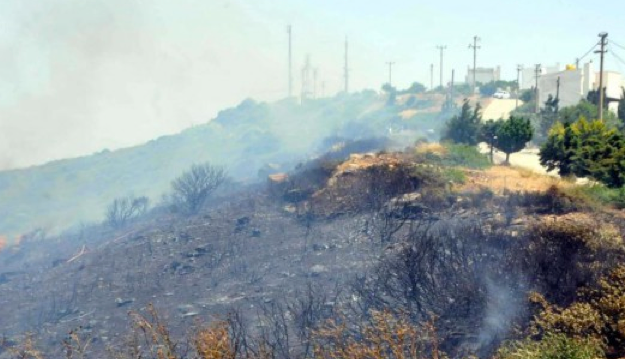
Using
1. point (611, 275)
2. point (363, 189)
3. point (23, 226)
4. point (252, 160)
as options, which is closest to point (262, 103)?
point (252, 160)

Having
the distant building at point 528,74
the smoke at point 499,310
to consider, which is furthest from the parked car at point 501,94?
the smoke at point 499,310

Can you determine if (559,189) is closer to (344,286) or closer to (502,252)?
(502,252)

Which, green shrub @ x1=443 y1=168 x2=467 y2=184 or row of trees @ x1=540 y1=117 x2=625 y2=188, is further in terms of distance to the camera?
green shrub @ x1=443 y1=168 x2=467 y2=184

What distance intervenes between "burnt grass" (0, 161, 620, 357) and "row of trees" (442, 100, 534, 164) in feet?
27.4

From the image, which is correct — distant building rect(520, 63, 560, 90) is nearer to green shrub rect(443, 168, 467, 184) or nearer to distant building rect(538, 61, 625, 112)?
distant building rect(538, 61, 625, 112)

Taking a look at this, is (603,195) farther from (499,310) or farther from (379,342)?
(379,342)

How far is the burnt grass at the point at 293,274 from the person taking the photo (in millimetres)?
12570

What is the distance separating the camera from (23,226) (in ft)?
170

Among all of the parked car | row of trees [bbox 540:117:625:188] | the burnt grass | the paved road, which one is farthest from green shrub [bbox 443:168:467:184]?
the parked car

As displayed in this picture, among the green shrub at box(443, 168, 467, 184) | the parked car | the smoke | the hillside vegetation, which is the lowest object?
the hillside vegetation

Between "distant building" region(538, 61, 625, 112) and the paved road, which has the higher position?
"distant building" region(538, 61, 625, 112)

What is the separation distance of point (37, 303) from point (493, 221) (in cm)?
1567

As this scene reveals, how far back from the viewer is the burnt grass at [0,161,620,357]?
12570 mm

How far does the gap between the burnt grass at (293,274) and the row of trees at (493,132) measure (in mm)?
8361
